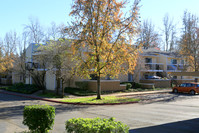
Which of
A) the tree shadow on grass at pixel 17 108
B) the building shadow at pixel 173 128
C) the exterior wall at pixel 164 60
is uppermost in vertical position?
the exterior wall at pixel 164 60

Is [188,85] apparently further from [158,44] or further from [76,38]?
[158,44]

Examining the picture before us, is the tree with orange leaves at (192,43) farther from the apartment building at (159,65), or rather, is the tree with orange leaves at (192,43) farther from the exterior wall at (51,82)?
the exterior wall at (51,82)

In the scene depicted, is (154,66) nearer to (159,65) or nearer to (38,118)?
(159,65)

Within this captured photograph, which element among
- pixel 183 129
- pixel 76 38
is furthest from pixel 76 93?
pixel 183 129

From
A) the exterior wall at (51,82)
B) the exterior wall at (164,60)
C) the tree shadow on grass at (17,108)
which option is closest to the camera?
the tree shadow on grass at (17,108)

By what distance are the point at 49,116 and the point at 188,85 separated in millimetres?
23279

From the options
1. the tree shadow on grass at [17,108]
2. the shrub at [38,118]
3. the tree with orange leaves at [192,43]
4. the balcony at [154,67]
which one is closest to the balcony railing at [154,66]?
the balcony at [154,67]

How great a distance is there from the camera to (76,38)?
19906mm

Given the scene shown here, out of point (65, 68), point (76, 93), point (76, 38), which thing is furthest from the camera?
point (76, 93)

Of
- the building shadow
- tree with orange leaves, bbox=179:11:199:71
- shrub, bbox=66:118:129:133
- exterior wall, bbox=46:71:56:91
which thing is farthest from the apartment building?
shrub, bbox=66:118:129:133

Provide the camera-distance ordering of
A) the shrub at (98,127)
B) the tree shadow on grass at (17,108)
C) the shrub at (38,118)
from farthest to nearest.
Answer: the tree shadow on grass at (17,108)
the shrub at (38,118)
the shrub at (98,127)

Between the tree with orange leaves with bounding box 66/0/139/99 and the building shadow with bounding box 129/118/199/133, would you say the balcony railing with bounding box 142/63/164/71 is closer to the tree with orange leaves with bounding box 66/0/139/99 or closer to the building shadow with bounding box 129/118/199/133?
the tree with orange leaves with bounding box 66/0/139/99

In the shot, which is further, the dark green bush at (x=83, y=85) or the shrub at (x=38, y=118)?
the dark green bush at (x=83, y=85)

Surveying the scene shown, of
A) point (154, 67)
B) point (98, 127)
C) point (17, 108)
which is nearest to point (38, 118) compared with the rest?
point (98, 127)
